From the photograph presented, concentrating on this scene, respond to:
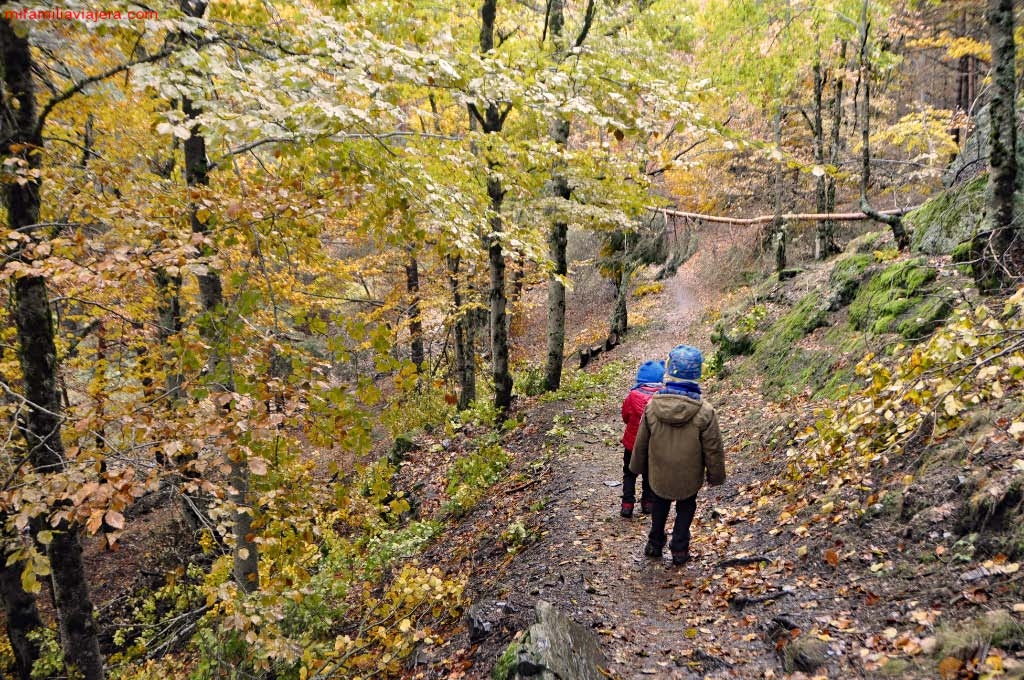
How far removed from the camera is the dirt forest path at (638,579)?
4.07 meters

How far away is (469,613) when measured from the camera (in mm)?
5160

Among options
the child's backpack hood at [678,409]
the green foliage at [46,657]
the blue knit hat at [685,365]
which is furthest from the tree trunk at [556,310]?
the green foliage at [46,657]

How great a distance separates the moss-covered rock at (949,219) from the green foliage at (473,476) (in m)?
7.99

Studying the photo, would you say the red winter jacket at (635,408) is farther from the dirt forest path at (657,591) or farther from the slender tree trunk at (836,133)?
the slender tree trunk at (836,133)

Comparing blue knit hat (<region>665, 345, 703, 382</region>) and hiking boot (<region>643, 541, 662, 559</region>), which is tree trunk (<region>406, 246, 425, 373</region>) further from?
blue knit hat (<region>665, 345, 703, 382</region>)

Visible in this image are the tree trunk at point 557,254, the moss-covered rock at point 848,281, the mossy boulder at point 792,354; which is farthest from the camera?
the tree trunk at point 557,254

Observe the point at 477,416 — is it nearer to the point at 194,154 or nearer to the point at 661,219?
the point at 194,154

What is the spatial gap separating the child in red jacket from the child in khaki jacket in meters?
0.94

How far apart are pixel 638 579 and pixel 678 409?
1.81 m

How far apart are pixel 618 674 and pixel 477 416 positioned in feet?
28.9

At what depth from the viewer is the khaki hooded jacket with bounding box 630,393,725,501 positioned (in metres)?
5.07

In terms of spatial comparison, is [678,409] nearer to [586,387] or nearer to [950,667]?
[950,667]

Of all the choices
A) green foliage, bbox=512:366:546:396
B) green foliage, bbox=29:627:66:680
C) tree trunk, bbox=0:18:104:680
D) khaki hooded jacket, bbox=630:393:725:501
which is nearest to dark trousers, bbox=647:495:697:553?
khaki hooded jacket, bbox=630:393:725:501

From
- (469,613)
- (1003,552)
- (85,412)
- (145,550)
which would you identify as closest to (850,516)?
(1003,552)
